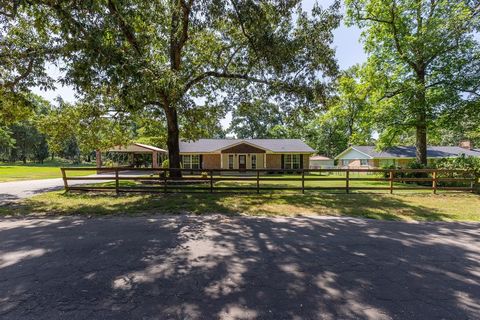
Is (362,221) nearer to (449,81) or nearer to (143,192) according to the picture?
(143,192)

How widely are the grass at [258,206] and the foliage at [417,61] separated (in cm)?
826

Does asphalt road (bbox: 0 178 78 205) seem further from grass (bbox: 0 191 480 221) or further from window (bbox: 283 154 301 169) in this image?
window (bbox: 283 154 301 169)

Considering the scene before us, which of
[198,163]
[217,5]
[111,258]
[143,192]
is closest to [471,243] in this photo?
[111,258]

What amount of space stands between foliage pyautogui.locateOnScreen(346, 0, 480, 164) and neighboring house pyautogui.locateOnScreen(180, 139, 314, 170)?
389 inches

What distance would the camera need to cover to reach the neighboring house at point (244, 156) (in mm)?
28328

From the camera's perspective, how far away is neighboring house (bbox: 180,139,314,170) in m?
28.3

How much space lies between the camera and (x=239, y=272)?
12.6ft

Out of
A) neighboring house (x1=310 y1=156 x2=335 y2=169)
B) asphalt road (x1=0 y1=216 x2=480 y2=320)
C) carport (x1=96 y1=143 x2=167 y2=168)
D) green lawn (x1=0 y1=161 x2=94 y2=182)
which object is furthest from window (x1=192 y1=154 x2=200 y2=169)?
neighboring house (x1=310 y1=156 x2=335 y2=169)

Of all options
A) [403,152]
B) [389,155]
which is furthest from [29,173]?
[403,152]

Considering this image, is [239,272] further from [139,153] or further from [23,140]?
[23,140]

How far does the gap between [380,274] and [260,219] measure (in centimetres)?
368

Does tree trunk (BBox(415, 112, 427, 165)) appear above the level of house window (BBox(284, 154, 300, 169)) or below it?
above

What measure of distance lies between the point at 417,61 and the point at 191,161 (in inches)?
870

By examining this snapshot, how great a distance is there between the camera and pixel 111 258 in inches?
172
